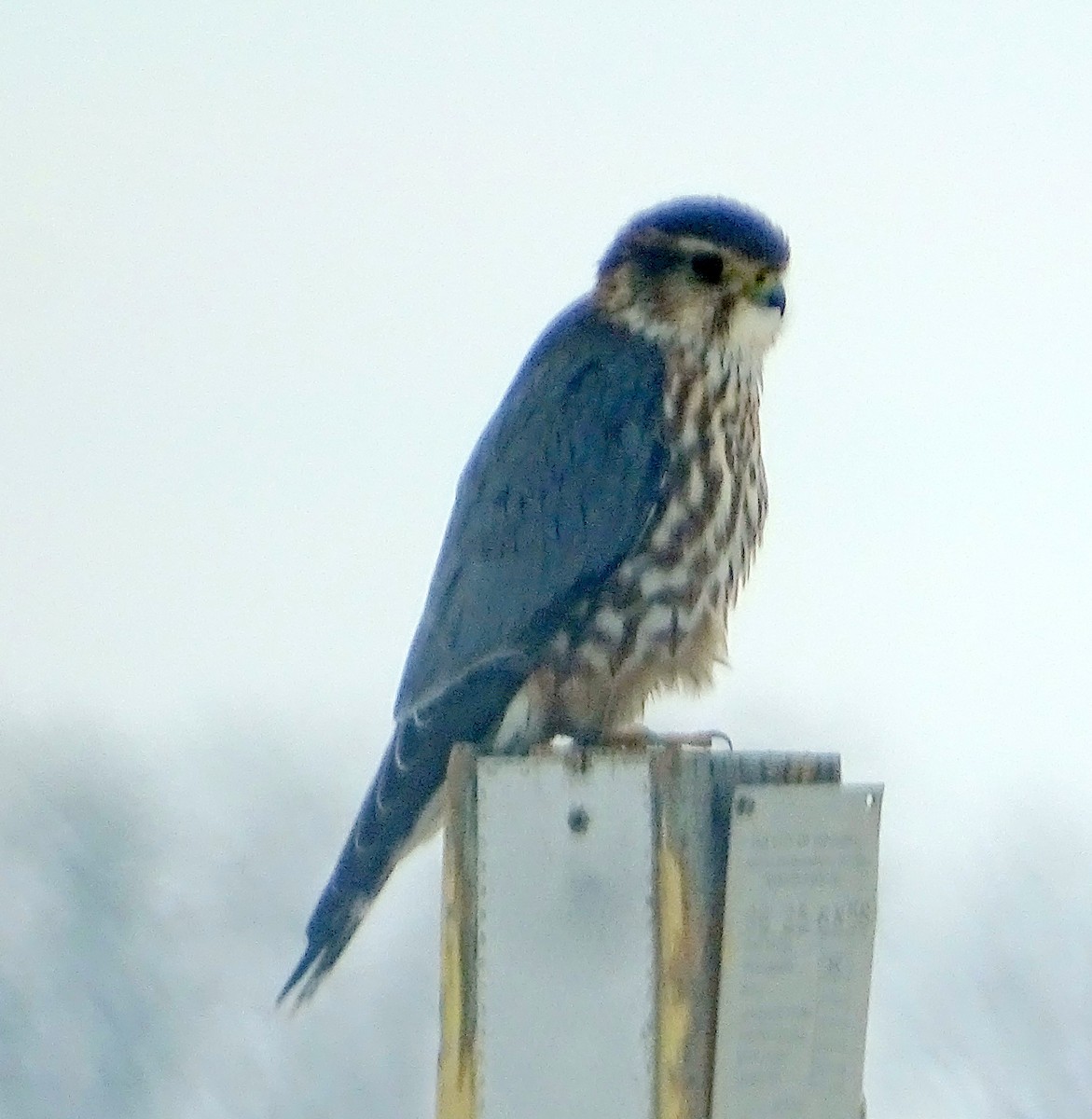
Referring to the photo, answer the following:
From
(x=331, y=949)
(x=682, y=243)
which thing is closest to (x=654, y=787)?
(x=331, y=949)

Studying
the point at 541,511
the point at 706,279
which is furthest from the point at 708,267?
the point at 541,511

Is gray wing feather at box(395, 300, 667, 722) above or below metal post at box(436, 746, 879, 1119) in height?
above

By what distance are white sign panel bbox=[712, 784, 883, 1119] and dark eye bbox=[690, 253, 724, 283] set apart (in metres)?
1.42

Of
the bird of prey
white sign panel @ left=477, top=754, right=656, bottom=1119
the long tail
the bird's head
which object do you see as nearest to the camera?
white sign panel @ left=477, top=754, right=656, bottom=1119

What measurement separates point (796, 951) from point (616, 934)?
242 mm

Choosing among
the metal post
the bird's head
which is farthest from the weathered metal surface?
the bird's head

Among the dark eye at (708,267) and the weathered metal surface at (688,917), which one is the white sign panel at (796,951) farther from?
the dark eye at (708,267)

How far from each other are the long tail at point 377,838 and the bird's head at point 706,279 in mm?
920

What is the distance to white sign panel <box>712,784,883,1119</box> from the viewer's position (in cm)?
230

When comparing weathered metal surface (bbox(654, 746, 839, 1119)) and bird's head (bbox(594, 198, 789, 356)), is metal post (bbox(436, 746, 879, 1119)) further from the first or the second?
bird's head (bbox(594, 198, 789, 356))

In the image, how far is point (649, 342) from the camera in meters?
3.59

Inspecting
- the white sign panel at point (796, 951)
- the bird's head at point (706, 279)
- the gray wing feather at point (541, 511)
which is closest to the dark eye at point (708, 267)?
the bird's head at point (706, 279)

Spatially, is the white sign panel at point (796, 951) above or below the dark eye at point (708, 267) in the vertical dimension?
below

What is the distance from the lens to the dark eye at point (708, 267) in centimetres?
358
